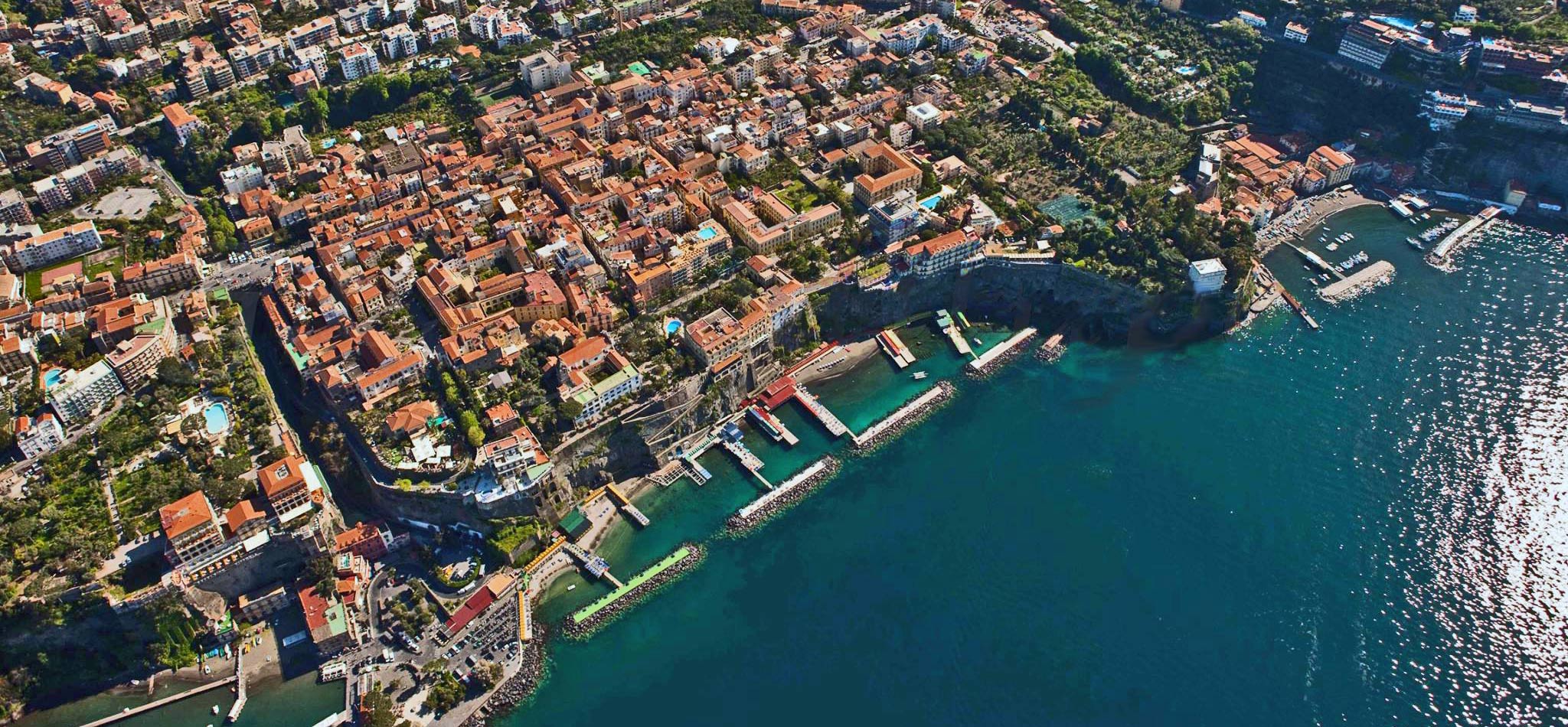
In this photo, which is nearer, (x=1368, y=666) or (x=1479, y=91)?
(x=1368, y=666)

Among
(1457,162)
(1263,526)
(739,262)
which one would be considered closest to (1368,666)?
(1263,526)

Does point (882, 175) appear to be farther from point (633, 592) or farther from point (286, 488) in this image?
point (286, 488)

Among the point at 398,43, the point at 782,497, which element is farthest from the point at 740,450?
the point at 398,43

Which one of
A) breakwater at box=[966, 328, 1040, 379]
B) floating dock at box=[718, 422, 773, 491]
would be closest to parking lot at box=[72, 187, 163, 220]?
floating dock at box=[718, 422, 773, 491]

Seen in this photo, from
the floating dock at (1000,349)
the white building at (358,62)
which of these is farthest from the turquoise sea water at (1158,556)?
the white building at (358,62)

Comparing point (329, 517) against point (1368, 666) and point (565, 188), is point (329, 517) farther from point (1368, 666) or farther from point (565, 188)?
point (1368, 666)
